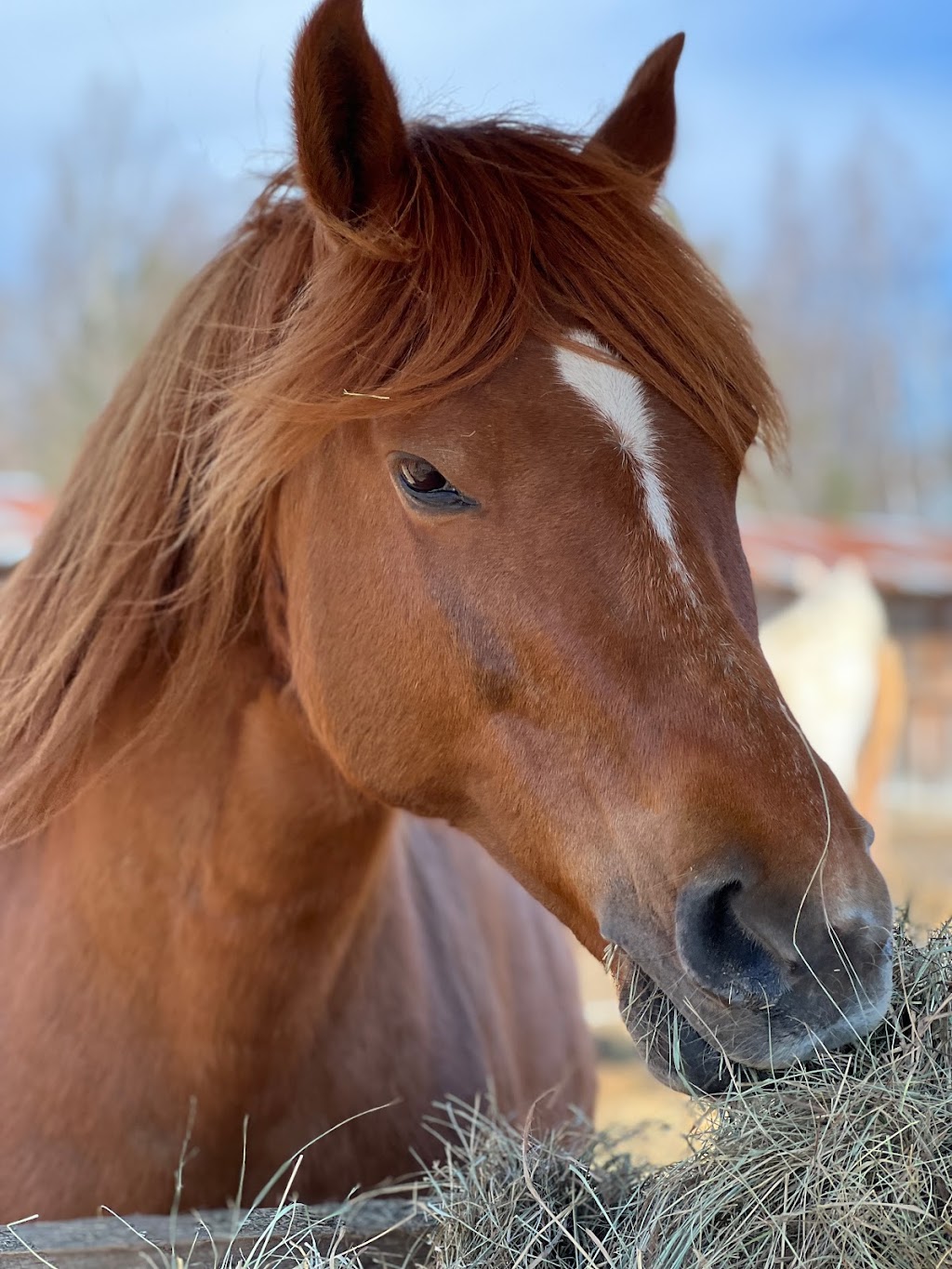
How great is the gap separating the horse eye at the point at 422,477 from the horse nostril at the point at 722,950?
22.1 inches

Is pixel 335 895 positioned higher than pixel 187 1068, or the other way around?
pixel 335 895

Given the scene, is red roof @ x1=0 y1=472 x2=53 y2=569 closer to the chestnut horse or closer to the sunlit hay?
the chestnut horse

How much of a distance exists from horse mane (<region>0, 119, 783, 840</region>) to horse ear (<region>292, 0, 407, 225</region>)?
0.04 metres

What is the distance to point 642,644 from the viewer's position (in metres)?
1.22

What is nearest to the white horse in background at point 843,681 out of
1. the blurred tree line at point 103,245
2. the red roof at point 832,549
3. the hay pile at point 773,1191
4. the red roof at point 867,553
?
the red roof at point 832,549

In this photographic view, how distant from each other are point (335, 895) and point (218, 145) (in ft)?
4.86

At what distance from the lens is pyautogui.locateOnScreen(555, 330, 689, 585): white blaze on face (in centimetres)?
127

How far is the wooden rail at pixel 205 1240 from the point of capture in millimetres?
1182

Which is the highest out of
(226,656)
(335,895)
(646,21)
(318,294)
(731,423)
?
(646,21)

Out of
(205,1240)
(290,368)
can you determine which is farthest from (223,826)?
(290,368)

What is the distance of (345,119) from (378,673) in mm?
707

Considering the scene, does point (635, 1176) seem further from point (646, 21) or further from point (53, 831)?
point (646, 21)

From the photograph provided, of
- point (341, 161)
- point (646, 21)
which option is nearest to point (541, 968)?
point (341, 161)

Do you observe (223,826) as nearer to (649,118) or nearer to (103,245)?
(649,118)
